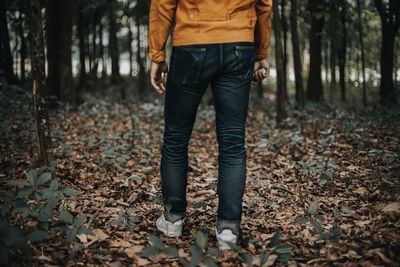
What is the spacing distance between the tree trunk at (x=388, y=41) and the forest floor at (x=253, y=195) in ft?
13.5

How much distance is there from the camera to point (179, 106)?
8.63 feet

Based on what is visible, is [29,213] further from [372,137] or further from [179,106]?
[372,137]

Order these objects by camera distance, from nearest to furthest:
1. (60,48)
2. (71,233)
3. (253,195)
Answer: (71,233), (253,195), (60,48)

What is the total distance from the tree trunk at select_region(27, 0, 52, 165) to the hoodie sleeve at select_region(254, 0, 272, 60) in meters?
2.66

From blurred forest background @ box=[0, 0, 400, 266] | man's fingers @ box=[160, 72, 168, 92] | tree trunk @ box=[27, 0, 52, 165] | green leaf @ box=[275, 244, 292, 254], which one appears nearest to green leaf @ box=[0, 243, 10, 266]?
blurred forest background @ box=[0, 0, 400, 266]

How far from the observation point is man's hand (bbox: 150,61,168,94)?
2711 millimetres

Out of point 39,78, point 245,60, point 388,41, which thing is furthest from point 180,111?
point 388,41

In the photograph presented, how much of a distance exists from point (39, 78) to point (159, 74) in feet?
7.04

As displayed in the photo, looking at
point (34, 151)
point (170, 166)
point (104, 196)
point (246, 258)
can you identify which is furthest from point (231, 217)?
point (34, 151)

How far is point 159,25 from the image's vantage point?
2.60 m

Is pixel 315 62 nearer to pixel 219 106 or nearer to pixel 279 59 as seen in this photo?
pixel 279 59

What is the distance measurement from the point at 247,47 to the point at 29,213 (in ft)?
5.94

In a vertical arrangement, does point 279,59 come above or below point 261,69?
above

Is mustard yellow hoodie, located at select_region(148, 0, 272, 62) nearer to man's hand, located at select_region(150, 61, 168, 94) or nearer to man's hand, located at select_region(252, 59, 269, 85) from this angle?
man's hand, located at select_region(150, 61, 168, 94)
